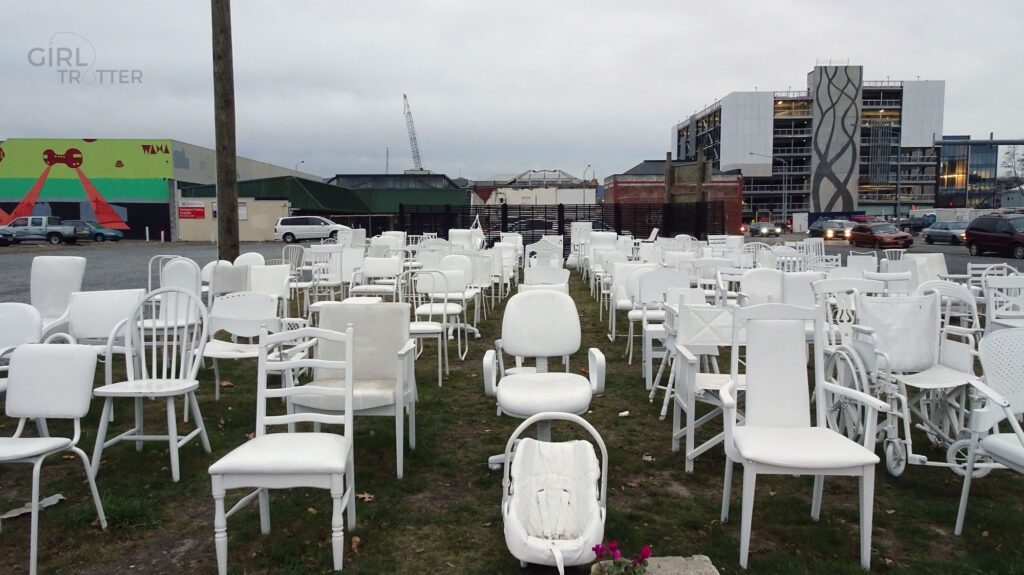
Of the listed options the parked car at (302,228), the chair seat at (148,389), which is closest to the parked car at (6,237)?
the parked car at (302,228)

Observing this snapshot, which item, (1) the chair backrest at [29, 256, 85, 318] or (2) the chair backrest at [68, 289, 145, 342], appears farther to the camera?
(1) the chair backrest at [29, 256, 85, 318]

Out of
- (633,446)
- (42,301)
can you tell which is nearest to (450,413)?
(633,446)

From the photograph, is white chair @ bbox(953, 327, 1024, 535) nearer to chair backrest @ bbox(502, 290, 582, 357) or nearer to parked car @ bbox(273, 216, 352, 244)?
chair backrest @ bbox(502, 290, 582, 357)

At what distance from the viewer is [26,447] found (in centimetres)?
319

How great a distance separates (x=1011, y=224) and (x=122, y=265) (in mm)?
27653

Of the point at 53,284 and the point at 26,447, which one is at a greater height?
the point at 53,284

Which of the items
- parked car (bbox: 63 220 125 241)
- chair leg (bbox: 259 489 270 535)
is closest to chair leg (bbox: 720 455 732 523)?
chair leg (bbox: 259 489 270 535)

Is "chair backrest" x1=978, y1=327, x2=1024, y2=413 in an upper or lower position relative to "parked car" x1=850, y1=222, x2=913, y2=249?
lower

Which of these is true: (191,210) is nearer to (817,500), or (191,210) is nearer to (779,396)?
(779,396)

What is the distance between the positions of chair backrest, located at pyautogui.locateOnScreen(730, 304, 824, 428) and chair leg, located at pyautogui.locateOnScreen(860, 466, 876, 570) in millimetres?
544

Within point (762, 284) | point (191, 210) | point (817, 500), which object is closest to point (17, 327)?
point (817, 500)

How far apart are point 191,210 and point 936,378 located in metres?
37.2

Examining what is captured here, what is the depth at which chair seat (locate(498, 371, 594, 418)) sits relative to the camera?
3.79 metres

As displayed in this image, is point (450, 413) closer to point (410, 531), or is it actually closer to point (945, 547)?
point (410, 531)
